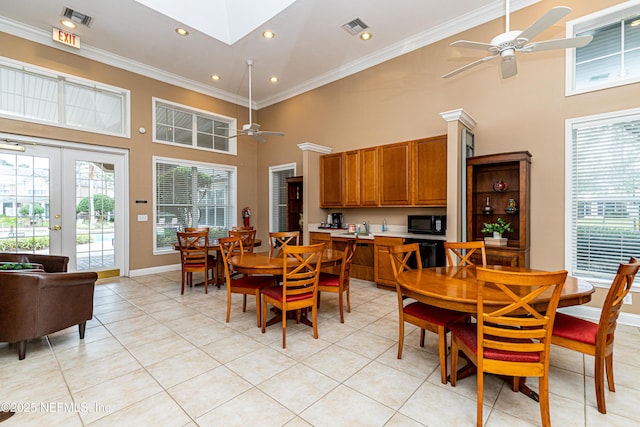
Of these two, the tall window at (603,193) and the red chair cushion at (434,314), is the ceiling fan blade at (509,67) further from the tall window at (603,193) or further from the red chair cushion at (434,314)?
the red chair cushion at (434,314)

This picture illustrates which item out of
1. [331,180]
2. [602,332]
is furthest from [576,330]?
[331,180]

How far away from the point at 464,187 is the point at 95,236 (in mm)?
6423

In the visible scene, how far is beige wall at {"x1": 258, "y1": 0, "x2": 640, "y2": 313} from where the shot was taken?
364cm

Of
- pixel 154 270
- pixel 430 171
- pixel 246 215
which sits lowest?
pixel 154 270

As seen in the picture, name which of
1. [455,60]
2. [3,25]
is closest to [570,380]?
[455,60]

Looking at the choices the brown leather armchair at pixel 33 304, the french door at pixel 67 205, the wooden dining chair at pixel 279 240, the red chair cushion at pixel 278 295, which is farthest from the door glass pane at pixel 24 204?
the red chair cushion at pixel 278 295

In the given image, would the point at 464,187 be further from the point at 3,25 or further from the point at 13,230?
the point at 3,25

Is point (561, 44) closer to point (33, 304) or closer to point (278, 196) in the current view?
point (33, 304)

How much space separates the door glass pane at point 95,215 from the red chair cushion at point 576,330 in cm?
672

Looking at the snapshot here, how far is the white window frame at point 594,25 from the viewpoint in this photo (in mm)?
3275

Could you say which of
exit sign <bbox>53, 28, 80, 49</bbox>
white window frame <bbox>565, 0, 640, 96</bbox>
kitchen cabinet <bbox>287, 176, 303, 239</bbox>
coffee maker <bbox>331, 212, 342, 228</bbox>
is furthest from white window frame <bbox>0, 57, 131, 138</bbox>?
white window frame <bbox>565, 0, 640, 96</bbox>

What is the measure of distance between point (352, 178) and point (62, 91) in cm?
532

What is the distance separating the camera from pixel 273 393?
82.3 inches

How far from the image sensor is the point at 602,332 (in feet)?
5.88
